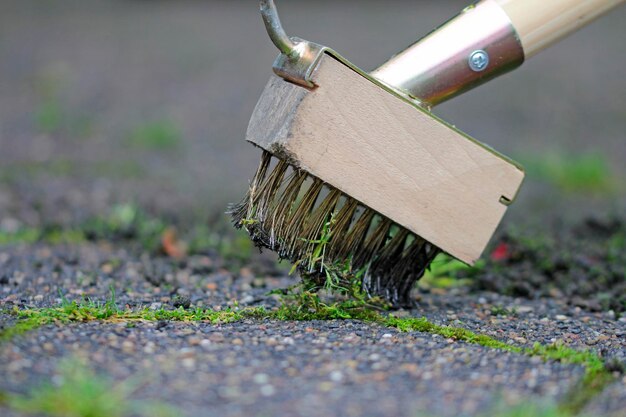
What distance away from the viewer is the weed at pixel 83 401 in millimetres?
1458

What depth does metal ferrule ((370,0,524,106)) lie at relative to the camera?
2229mm

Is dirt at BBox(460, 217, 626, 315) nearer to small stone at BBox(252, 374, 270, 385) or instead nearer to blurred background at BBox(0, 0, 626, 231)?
blurred background at BBox(0, 0, 626, 231)

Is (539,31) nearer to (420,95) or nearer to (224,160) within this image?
(420,95)

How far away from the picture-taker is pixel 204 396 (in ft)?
5.13

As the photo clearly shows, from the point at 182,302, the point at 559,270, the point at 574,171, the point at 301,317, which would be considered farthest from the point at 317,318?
the point at 574,171

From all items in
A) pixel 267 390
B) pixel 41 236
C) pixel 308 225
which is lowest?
pixel 41 236

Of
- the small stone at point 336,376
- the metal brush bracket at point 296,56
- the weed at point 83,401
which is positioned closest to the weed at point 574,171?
the metal brush bracket at point 296,56

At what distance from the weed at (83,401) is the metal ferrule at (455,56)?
44.4 inches

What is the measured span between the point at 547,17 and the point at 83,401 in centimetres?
165

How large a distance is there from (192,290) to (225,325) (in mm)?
579

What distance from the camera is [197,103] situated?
6309 millimetres

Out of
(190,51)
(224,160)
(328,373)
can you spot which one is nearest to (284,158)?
(328,373)

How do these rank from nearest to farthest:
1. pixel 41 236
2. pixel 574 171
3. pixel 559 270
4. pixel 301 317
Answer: pixel 301 317, pixel 559 270, pixel 41 236, pixel 574 171

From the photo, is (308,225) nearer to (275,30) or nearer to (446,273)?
(275,30)
